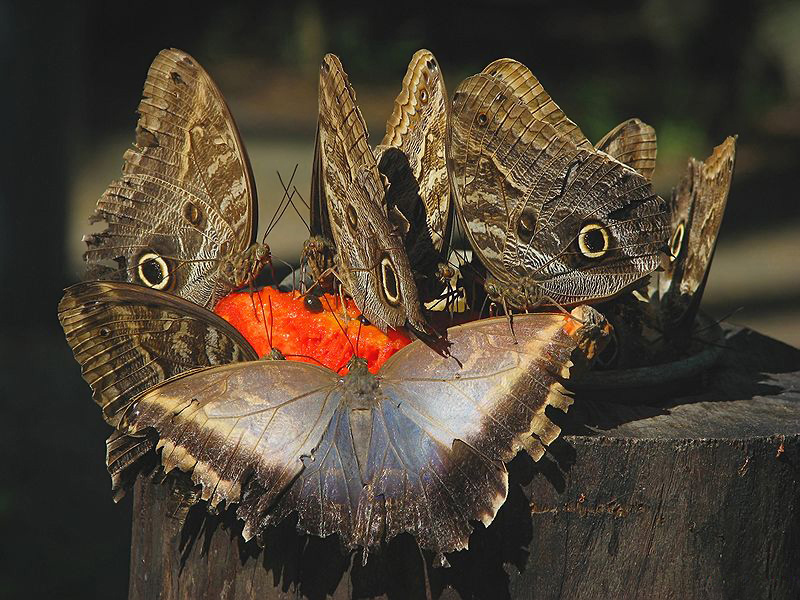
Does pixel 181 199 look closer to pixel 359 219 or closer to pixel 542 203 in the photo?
pixel 359 219

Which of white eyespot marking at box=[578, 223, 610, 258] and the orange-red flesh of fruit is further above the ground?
white eyespot marking at box=[578, 223, 610, 258]

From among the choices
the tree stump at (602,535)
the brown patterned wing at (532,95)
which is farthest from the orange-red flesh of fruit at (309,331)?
the brown patterned wing at (532,95)

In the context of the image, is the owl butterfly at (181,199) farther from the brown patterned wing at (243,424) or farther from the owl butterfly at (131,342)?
the brown patterned wing at (243,424)

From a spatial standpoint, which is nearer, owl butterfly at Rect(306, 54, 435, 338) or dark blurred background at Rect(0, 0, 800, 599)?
owl butterfly at Rect(306, 54, 435, 338)

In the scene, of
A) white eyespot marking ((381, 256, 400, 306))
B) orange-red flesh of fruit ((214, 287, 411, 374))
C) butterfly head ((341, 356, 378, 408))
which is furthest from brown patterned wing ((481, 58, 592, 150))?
butterfly head ((341, 356, 378, 408))

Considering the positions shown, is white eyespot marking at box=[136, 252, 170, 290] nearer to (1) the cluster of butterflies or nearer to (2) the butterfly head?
(1) the cluster of butterflies

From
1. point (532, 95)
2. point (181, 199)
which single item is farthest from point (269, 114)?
point (532, 95)
